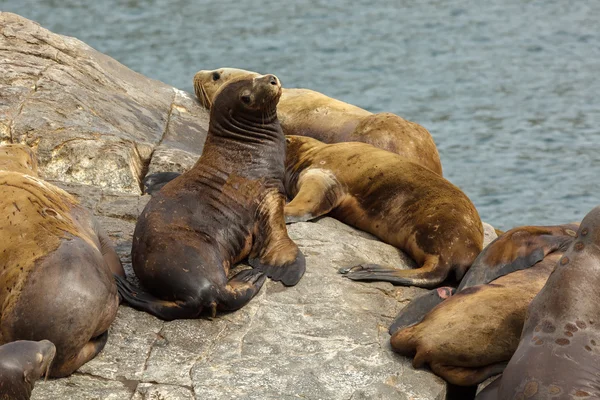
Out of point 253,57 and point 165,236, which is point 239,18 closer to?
point 253,57

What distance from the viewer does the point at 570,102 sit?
838 inches

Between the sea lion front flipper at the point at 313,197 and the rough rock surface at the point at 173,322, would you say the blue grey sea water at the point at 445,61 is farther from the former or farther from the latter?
the rough rock surface at the point at 173,322

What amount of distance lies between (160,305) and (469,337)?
171cm

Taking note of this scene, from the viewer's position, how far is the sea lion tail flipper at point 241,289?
647 centimetres

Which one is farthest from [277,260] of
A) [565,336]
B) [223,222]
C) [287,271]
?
[565,336]

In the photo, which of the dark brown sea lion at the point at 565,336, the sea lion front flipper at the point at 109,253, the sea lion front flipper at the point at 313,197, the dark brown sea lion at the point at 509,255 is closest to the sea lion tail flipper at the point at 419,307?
the dark brown sea lion at the point at 509,255

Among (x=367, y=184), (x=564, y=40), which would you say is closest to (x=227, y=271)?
(x=367, y=184)

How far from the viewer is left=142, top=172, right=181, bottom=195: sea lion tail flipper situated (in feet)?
26.2

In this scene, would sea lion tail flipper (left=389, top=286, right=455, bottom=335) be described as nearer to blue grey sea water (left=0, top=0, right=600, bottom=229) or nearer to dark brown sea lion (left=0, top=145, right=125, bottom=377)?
dark brown sea lion (left=0, top=145, right=125, bottom=377)

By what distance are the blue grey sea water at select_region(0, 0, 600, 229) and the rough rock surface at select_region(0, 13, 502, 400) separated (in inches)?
294

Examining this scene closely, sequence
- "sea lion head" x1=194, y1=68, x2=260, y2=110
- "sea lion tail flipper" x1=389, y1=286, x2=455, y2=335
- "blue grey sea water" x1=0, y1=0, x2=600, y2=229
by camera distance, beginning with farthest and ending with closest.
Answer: "blue grey sea water" x1=0, y1=0, x2=600, y2=229 < "sea lion head" x1=194, y1=68, x2=260, y2=110 < "sea lion tail flipper" x1=389, y1=286, x2=455, y2=335

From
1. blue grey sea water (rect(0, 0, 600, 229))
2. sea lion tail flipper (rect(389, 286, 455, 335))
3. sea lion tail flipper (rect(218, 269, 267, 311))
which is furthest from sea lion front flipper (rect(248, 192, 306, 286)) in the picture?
blue grey sea water (rect(0, 0, 600, 229))

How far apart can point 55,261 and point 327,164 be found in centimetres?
332

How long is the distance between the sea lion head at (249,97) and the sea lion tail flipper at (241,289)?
3.77 feet
